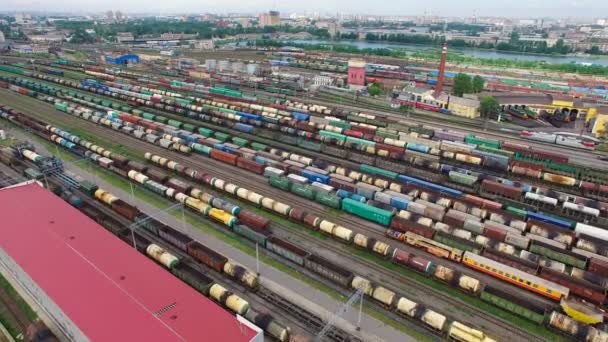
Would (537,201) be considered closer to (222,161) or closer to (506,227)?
(506,227)

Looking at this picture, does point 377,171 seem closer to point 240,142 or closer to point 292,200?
point 292,200

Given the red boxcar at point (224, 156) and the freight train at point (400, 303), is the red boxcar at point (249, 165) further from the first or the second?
the freight train at point (400, 303)

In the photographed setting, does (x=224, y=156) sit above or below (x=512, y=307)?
above

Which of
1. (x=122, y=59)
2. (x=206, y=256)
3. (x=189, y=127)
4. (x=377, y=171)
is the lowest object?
(x=206, y=256)

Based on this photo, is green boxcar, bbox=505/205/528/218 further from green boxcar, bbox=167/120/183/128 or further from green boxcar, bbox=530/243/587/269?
green boxcar, bbox=167/120/183/128

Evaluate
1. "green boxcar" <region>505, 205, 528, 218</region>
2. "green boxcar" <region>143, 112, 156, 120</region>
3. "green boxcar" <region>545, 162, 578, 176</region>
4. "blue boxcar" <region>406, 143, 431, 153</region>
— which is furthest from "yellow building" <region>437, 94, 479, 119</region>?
"green boxcar" <region>143, 112, 156, 120</region>

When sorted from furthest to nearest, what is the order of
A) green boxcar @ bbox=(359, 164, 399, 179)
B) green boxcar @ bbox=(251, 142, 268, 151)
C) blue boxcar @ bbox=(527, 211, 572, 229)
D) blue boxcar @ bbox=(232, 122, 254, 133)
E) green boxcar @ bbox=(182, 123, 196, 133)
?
blue boxcar @ bbox=(232, 122, 254, 133)
green boxcar @ bbox=(182, 123, 196, 133)
green boxcar @ bbox=(251, 142, 268, 151)
green boxcar @ bbox=(359, 164, 399, 179)
blue boxcar @ bbox=(527, 211, 572, 229)

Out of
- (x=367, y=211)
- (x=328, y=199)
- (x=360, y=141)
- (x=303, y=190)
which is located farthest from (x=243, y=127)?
(x=367, y=211)
